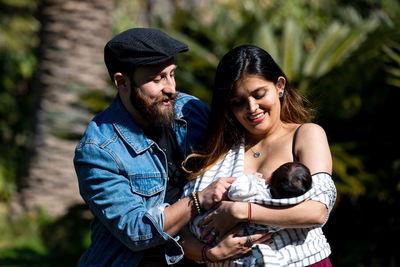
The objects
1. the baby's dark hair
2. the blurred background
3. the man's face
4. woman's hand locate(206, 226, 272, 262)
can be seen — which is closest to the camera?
the baby's dark hair

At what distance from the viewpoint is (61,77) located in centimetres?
783

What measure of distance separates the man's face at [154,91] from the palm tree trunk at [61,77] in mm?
5056

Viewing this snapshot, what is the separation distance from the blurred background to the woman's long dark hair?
75 centimetres

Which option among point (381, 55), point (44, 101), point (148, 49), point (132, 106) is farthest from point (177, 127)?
point (44, 101)

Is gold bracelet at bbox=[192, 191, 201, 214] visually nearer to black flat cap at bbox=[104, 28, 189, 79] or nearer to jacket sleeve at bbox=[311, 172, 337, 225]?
jacket sleeve at bbox=[311, 172, 337, 225]

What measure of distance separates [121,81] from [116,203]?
718mm

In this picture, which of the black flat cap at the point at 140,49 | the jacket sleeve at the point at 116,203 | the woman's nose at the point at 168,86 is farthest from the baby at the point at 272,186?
the black flat cap at the point at 140,49

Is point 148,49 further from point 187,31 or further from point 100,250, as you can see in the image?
point 187,31

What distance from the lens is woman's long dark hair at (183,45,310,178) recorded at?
9.04 ft

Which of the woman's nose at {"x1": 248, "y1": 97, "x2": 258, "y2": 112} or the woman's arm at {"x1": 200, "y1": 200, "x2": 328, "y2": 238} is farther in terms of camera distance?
the woman's nose at {"x1": 248, "y1": 97, "x2": 258, "y2": 112}

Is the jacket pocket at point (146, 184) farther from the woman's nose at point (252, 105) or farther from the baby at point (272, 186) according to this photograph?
the woman's nose at point (252, 105)

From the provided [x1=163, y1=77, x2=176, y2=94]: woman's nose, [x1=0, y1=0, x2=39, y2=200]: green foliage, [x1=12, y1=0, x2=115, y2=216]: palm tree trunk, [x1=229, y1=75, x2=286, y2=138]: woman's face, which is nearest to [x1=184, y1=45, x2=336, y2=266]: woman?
[x1=229, y1=75, x2=286, y2=138]: woman's face

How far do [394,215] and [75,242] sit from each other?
14.8ft

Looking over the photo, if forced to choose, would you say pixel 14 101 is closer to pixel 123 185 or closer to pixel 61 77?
pixel 61 77
